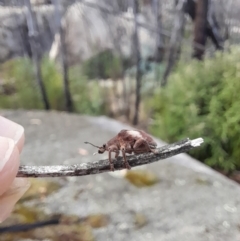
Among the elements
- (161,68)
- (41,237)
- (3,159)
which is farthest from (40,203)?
(161,68)

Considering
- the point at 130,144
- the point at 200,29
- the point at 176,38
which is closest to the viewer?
the point at 130,144

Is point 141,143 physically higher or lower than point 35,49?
higher

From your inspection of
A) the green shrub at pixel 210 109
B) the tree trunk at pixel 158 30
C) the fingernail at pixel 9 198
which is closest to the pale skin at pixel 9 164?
the fingernail at pixel 9 198

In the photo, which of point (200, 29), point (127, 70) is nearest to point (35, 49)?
point (127, 70)

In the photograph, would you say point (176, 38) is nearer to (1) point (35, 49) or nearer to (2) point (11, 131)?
(1) point (35, 49)

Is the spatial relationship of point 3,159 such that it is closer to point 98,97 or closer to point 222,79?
point 222,79

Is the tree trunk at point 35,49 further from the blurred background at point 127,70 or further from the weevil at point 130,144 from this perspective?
the weevil at point 130,144
